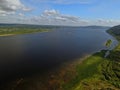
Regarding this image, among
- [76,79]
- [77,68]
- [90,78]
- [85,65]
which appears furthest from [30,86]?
[85,65]

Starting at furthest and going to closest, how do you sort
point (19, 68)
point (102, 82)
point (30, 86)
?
point (19, 68)
point (102, 82)
point (30, 86)

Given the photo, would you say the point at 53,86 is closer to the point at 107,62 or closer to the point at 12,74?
the point at 12,74

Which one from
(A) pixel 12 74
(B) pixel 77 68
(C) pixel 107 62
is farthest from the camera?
(C) pixel 107 62

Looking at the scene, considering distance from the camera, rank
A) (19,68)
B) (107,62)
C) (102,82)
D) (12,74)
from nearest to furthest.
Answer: (102,82) → (12,74) → (19,68) → (107,62)

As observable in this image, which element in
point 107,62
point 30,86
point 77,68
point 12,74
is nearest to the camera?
point 30,86

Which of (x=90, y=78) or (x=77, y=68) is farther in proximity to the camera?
(x=77, y=68)

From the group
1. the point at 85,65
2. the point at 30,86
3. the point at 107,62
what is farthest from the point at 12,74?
the point at 107,62

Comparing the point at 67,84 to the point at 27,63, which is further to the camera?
the point at 27,63

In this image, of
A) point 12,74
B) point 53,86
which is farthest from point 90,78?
point 12,74

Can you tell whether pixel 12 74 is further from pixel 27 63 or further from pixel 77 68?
pixel 77 68
